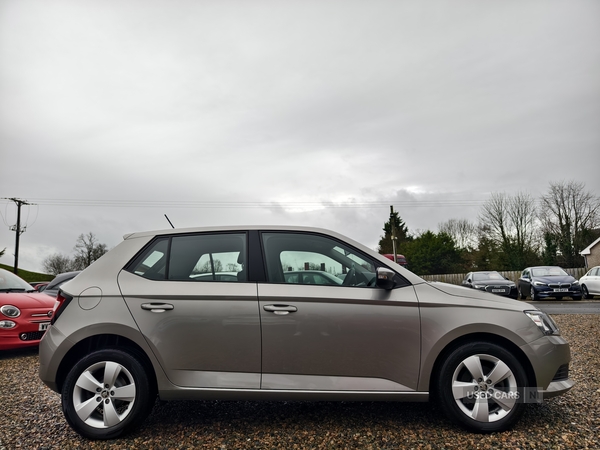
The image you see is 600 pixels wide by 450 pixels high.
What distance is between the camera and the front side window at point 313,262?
3.86 m

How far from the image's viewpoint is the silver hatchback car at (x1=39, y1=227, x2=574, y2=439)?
3629mm

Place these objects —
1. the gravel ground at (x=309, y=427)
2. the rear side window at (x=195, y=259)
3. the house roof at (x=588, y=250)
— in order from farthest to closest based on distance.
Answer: the house roof at (x=588, y=250)
the rear side window at (x=195, y=259)
the gravel ground at (x=309, y=427)

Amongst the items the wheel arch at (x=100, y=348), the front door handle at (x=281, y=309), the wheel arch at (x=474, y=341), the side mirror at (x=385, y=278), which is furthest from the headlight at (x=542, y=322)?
the wheel arch at (x=100, y=348)

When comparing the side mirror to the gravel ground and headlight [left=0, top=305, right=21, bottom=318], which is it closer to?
the gravel ground

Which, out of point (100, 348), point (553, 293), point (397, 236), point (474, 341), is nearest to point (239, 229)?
point (100, 348)

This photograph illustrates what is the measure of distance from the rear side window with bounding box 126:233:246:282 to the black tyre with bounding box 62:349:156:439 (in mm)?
724

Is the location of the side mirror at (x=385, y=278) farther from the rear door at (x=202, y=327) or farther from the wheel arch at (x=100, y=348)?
the wheel arch at (x=100, y=348)

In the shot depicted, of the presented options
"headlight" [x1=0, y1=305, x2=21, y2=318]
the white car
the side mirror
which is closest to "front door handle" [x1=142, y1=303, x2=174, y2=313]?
the side mirror

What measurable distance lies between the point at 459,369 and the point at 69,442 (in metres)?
3.10

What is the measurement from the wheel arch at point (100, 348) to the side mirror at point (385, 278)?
1952mm

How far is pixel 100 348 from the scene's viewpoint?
3.82 metres

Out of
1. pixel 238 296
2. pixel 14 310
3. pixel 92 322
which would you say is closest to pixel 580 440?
pixel 238 296

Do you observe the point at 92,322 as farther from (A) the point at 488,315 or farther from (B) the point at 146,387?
(A) the point at 488,315

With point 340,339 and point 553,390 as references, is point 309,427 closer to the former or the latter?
point 340,339
